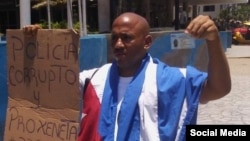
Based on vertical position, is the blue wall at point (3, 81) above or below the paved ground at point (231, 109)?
above

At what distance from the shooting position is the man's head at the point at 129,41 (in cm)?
232

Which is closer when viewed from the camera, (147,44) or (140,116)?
(140,116)

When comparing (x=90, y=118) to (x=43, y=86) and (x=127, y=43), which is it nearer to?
(x=127, y=43)

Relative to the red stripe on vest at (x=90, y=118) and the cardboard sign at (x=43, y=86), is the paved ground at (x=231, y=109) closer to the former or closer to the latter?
the cardboard sign at (x=43, y=86)

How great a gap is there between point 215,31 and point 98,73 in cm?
63

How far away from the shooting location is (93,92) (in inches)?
92.1

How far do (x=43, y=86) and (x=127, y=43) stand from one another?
2.22ft

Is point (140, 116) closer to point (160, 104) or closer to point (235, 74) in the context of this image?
point (160, 104)

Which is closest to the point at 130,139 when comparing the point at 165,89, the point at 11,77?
the point at 165,89

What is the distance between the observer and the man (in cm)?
219

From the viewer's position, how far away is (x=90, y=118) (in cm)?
230

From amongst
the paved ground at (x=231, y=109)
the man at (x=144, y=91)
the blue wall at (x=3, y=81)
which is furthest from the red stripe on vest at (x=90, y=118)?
the paved ground at (x=231, y=109)

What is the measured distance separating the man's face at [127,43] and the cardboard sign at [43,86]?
0.35 m

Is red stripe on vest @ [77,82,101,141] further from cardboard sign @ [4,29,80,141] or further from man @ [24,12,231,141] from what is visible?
→ cardboard sign @ [4,29,80,141]
